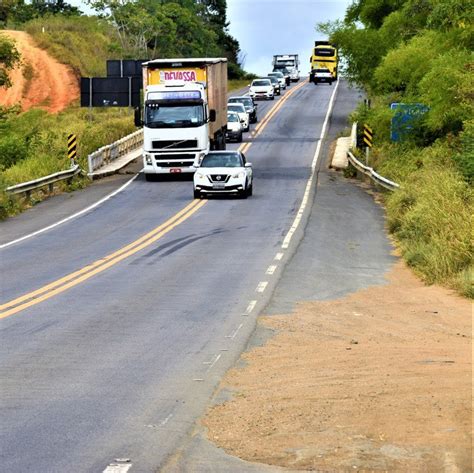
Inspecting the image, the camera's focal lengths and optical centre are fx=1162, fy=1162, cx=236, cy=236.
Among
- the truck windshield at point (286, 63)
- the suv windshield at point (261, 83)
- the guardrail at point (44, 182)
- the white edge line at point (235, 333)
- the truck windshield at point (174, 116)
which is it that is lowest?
the guardrail at point (44, 182)

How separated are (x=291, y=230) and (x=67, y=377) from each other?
1734 cm

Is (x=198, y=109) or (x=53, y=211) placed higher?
(x=198, y=109)

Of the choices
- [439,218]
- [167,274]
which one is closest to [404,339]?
[167,274]

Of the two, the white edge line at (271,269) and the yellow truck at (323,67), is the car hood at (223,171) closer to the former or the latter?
the white edge line at (271,269)

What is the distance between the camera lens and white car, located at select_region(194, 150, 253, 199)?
3781 centimetres

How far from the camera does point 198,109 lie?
144ft

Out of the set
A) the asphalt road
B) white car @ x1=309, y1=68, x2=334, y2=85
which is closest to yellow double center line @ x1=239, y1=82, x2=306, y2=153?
white car @ x1=309, y1=68, x2=334, y2=85

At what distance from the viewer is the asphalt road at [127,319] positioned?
999 centimetres

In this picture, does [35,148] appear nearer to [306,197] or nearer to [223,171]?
[223,171]

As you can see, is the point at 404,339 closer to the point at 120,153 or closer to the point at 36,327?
the point at 36,327

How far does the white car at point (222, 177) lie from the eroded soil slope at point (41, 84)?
2258 inches

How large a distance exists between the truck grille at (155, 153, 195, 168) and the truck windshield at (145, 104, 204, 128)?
1141 millimetres

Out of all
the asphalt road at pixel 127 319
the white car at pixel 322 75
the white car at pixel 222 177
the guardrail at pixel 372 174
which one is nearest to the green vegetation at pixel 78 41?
the white car at pixel 322 75

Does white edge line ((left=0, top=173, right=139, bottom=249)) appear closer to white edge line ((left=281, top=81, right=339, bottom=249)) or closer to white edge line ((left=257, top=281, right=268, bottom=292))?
white edge line ((left=281, top=81, right=339, bottom=249))
